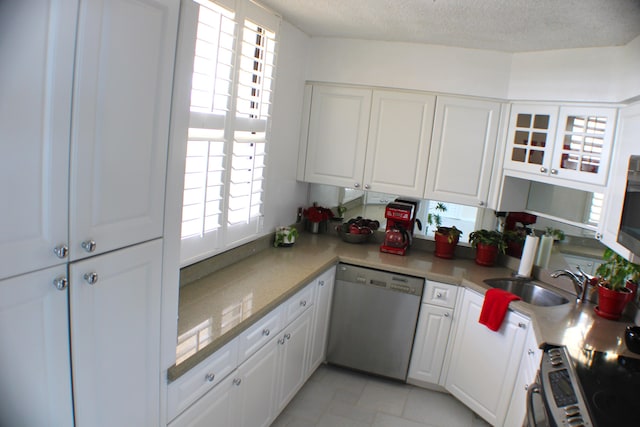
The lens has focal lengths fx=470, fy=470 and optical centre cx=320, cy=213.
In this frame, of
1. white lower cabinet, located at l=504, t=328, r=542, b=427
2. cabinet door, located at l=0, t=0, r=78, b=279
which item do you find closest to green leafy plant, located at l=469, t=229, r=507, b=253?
white lower cabinet, located at l=504, t=328, r=542, b=427

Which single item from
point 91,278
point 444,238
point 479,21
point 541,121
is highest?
point 479,21

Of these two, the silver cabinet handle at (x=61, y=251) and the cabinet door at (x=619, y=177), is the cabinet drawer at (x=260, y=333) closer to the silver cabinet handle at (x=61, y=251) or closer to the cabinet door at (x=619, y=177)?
the silver cabinet handle at (x=61, y=251)

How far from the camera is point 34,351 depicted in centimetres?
113

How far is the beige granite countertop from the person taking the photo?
1989 millimetres

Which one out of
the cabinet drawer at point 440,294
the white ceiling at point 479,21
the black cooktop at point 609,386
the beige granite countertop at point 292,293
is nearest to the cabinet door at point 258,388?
the beige granite countertop at point 292,293

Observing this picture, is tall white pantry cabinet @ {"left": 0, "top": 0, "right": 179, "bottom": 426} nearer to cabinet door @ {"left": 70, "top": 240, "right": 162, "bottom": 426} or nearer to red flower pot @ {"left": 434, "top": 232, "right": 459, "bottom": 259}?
cabinet door @ {"left": 70, "top": 240, "right": 162, "bottom": 426}

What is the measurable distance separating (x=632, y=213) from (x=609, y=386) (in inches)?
29.5

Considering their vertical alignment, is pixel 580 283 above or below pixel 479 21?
below

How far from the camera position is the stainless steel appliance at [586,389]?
161 centimetres

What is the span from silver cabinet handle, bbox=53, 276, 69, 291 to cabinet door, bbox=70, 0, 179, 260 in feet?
0.20

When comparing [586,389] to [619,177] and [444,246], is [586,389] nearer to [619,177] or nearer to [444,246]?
[619,177]

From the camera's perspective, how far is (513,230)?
3553mm

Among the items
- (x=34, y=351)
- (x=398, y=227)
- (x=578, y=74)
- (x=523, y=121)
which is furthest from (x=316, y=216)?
(x=34, y=351)

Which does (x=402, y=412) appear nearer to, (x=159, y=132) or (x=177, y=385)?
(x=177, y=385)
